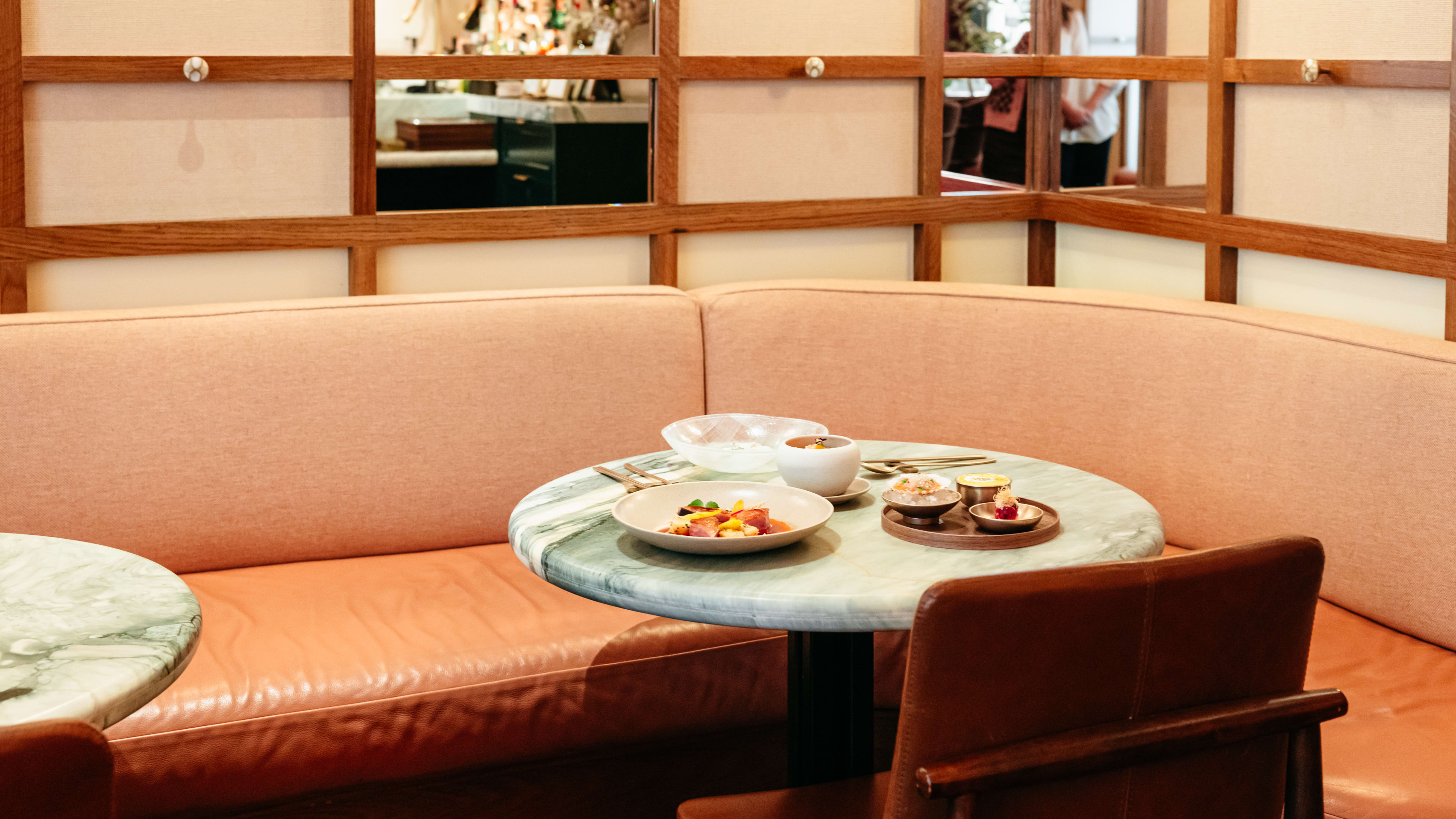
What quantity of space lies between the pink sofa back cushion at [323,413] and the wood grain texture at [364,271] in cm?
16

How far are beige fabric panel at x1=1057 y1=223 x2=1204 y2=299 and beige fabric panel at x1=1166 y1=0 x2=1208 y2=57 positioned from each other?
1.30 ft

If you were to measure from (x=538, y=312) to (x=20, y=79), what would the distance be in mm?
1023

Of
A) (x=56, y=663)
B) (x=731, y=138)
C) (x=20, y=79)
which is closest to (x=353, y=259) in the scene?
(x=20, y=79)

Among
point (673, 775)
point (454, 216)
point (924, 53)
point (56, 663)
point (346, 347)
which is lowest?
point (673, 775)

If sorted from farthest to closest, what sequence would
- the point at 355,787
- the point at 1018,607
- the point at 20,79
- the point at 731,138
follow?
the point at 731,138, the point at 20,79, the point at 355,787, the point at 1018,607

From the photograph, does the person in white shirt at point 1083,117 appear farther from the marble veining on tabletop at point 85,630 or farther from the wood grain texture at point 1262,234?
the marble veining on tabletop at point 85,630

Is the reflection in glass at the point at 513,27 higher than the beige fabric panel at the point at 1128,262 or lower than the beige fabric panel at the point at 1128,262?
higher

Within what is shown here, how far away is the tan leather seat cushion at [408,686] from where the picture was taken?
6.31 feet

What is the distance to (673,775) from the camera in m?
2.26

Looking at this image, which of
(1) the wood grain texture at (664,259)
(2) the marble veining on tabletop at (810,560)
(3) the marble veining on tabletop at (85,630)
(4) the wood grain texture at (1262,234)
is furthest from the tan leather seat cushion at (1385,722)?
(1) the wood grain texture at (664,259)

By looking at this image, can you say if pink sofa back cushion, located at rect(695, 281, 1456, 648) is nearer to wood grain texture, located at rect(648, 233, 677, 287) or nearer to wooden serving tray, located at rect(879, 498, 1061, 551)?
wood grain texture, located at rect(648, 233, 677, 287)

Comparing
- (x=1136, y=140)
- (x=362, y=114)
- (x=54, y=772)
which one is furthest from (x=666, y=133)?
(x=54, y=772)

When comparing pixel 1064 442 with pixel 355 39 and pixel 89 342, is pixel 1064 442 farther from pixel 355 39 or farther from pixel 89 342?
pixel 89 342

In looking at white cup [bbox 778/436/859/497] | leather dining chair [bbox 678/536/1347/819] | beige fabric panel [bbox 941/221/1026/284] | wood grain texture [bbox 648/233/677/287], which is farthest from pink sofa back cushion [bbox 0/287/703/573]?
leather dining chair [bbox 678/536/1347/819]
